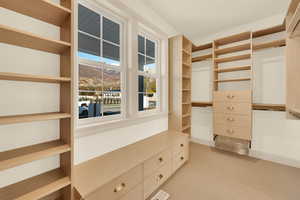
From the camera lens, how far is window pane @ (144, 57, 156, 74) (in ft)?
8.49

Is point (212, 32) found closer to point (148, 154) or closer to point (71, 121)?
point (148, 154)

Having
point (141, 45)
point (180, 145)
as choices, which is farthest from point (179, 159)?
point (141, 45)

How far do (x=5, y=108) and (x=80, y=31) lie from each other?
1125mm

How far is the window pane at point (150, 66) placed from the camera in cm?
259

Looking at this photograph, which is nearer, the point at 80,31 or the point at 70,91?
the point at 70,91

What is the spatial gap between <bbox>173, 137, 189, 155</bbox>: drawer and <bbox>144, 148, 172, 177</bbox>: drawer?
0.55 feet

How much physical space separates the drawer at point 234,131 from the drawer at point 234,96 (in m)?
0.51

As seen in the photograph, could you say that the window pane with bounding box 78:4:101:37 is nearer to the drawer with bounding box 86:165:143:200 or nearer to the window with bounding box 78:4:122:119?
the window with bounding box 78:4:122:119

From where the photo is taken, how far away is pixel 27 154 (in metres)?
0.92

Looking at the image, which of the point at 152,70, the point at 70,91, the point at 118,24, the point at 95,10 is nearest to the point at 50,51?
the point at 70,91

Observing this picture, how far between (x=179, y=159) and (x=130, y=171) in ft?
3.65

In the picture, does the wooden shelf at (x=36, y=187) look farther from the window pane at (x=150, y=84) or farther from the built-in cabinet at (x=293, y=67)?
the built-in cabinet at (x=293, y=67)

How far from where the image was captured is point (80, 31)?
161 centimetres

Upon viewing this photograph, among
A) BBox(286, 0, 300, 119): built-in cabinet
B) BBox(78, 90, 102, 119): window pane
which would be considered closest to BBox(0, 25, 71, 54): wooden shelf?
BBox(78, 90, 102, 119): window pane
